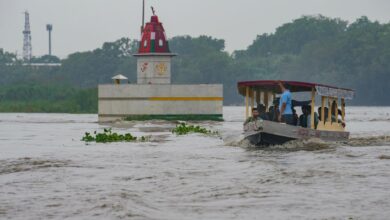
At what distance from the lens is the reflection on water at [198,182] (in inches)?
606

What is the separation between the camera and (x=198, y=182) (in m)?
18.8

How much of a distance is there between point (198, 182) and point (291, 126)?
8.01 metres

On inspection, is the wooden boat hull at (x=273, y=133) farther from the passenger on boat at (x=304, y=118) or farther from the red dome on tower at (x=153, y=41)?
the red dome on tower at (x=153, y=41)

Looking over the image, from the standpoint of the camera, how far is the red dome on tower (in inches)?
2286

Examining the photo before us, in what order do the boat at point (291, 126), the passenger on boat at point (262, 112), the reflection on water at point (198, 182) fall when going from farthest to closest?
the passenger on boat at point (262, 112) → the boat at point (291, 126) → the reflection on water at point (198, 182)

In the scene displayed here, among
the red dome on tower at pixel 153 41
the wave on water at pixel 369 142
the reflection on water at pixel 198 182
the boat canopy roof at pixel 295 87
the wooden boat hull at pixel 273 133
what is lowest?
the reflection on water at pixel 198 182

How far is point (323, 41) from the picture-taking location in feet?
517

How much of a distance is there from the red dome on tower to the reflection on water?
29.3 meters

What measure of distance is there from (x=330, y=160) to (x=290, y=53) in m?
155

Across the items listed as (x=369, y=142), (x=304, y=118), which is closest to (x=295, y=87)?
(x=304, y=118)

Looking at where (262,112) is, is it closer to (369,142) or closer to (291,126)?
(291,126)

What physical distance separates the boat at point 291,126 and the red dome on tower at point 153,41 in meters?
27.6

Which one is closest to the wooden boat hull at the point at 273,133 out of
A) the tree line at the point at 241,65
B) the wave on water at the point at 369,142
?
the wave on water at the point at 369,142

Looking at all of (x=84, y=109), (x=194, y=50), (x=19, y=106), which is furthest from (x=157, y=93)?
(x=194, y=50)
